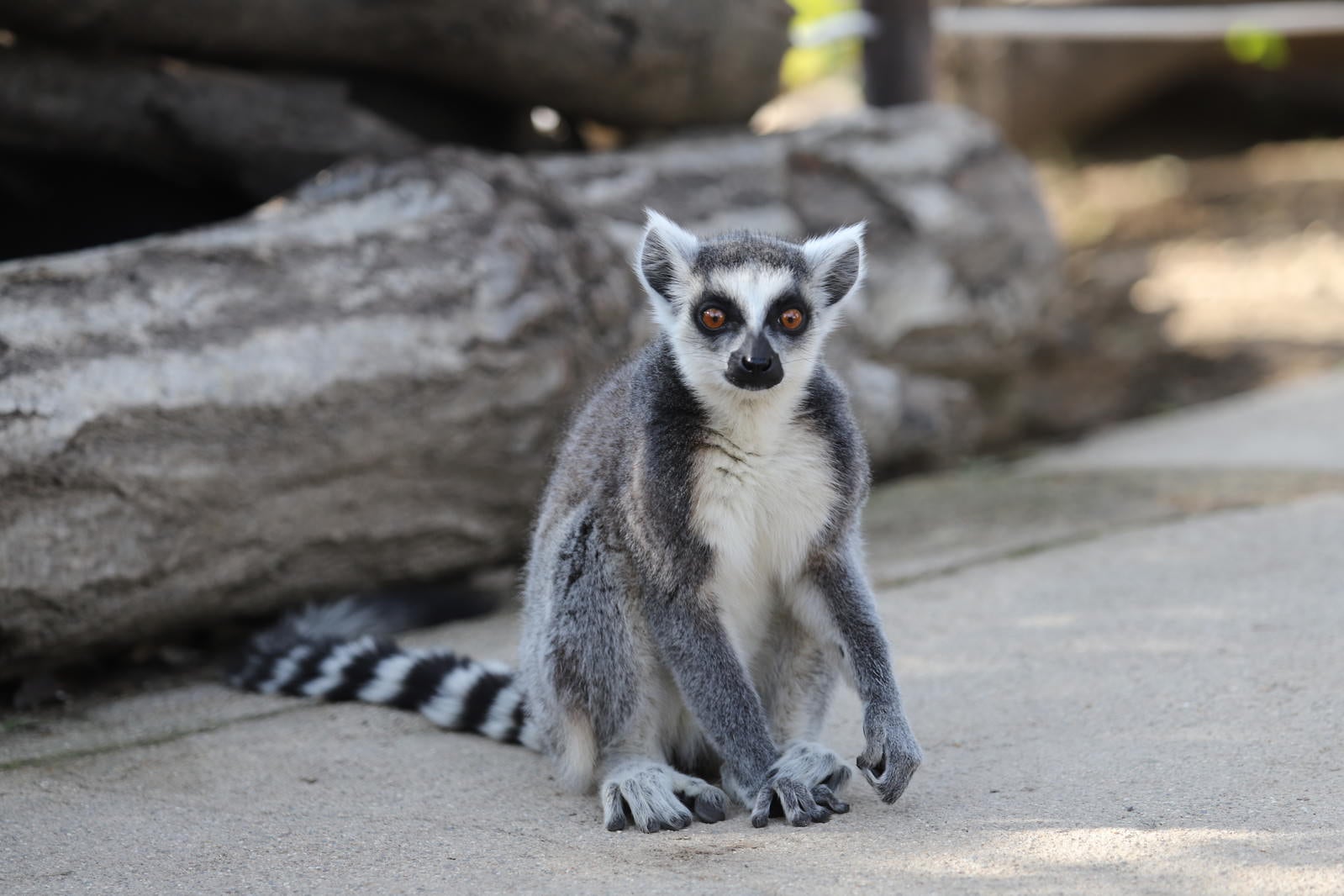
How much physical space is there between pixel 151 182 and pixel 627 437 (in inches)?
121

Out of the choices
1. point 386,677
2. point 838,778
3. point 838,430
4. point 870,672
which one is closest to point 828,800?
point 838,778

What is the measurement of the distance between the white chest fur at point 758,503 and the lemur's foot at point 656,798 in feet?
1.12

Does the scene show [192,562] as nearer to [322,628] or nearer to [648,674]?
[322,628]

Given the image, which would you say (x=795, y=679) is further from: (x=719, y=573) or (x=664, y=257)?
(x=664, y=257)

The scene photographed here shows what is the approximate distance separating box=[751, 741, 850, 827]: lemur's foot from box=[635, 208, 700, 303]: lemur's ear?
1.13 meters

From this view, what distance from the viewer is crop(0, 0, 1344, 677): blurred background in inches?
168

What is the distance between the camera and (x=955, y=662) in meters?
4.08

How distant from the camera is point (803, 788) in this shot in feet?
10.3

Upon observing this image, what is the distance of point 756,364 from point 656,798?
0.98 meters

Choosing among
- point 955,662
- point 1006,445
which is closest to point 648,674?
point 955,662

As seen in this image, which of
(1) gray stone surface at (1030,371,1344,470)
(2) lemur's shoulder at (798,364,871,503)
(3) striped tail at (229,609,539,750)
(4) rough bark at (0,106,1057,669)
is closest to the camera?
(2) lemur's shoulder at (798,364,871,503)

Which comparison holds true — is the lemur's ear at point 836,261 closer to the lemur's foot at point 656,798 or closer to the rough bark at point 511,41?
the lemur's foot at point 656,798

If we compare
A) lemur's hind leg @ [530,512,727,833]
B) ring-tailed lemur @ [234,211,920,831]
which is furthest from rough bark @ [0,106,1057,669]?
lemur's hind leg @ [530,512,727,833]

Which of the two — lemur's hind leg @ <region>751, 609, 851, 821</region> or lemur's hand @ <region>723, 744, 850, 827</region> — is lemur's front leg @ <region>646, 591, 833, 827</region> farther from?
lemur's hind leg @ <region>751, 609, 851, 821</region>
